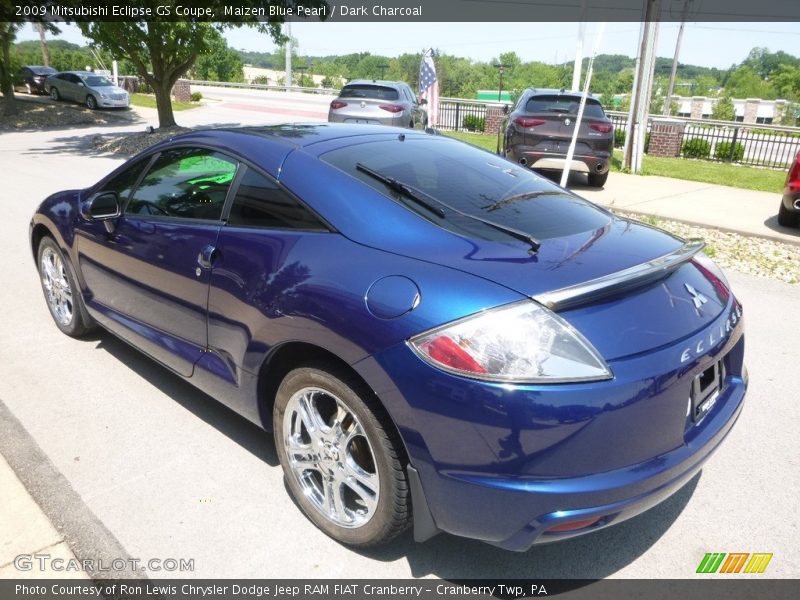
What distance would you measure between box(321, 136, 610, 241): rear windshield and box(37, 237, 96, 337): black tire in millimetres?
2487

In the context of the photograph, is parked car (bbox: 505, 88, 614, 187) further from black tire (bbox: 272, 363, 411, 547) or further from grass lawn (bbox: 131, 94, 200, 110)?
grass lawn (bbox: 131, 94, 200, 110)

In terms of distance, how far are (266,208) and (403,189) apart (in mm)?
619

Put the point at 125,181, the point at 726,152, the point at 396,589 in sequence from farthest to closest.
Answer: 1. the point at 726,152
2. the point at 125,181
3. the point at 396,589

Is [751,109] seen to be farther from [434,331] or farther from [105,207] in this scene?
[434,331]

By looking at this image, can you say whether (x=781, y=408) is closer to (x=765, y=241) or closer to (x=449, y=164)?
(x=449, y=164)

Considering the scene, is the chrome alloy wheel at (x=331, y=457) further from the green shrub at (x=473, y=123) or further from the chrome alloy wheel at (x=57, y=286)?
the green shrub at (x=473, y=123)

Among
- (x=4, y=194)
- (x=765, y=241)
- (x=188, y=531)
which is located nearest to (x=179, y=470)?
(x=188, y=531)

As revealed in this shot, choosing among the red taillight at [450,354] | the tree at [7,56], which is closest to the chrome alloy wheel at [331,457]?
the red taillight at [450,354]

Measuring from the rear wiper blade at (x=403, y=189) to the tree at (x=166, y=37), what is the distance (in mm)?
15099

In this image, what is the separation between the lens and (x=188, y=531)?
2.66 m

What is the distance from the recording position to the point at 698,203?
403 inches

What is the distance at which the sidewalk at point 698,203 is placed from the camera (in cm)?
855

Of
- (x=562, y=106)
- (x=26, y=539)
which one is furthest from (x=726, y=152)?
(x=26, y=539)

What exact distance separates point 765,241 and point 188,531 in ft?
25.6
